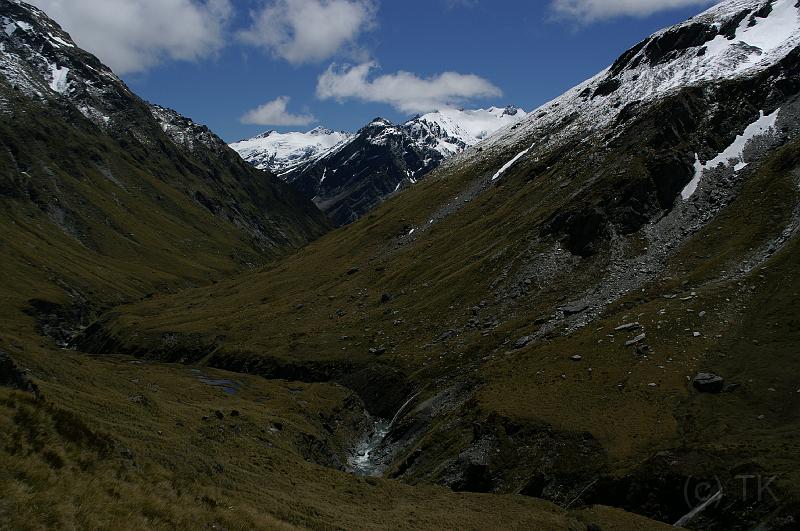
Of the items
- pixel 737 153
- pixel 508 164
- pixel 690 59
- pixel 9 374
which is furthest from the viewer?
pixel 508 164

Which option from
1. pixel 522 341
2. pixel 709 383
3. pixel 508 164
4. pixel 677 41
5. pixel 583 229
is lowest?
pixel 709 383

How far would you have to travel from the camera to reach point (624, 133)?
130 meters

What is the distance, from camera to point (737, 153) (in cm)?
10262

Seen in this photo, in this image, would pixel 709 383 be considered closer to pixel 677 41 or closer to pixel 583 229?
pixel 583 229

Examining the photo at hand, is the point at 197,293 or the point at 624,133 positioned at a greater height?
the point at 197,293

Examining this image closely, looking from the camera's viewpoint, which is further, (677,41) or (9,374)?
(677,41)

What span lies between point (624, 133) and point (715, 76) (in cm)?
3263

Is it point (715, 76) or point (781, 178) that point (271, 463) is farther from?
point (715, 76)

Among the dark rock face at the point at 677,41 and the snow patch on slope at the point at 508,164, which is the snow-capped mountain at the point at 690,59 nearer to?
the dark rock face at the point at 677,41

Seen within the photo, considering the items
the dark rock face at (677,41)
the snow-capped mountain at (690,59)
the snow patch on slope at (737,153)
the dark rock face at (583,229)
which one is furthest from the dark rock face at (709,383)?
the dark rock face at (677,41)

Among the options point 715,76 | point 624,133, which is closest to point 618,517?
point 624,133

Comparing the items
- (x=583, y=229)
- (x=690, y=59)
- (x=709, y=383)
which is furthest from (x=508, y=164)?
(x=709, y=383)

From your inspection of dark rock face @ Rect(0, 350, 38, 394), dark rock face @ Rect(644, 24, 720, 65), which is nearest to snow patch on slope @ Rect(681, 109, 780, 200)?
dark rock face @ Rect(644, 24, 720, 65)

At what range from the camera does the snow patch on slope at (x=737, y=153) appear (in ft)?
327
